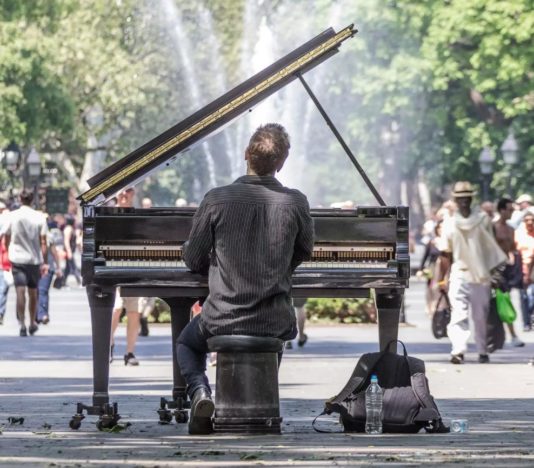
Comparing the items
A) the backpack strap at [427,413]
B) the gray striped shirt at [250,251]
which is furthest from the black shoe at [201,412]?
the backpack strap at [427,413]

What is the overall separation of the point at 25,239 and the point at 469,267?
664cm

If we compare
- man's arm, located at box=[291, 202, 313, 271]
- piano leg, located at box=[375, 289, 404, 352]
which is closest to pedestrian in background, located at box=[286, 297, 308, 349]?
piano leg, located at box=[375, 289, 404, 352]

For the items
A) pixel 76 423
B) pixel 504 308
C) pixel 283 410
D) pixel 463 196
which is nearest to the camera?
pixel 76 423

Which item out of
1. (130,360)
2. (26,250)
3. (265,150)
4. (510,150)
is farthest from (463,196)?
(510,150)

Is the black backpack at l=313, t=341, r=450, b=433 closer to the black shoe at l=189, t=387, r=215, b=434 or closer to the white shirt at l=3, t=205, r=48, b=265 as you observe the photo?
the black shoe at l=189, t=387, r=215, b=434

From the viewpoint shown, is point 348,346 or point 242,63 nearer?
point 348,346

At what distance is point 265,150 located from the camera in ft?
38.1

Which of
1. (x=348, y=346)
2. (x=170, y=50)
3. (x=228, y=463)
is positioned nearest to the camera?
(x=228, y=463)

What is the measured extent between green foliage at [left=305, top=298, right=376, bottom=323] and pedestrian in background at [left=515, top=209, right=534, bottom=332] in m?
2.49

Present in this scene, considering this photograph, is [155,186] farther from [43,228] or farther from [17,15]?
[43,228]

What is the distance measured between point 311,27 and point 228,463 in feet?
198

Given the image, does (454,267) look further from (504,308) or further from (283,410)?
(283,410)

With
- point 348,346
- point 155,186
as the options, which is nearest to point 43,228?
point 348,346

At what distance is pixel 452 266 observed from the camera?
69.7ft
